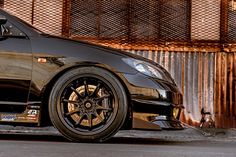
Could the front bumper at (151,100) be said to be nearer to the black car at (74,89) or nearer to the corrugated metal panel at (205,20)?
the black car at (74,89)

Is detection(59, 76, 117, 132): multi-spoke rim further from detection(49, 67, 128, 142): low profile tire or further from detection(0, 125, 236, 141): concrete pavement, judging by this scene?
detection(0, 125, 236, 141): concrete pavement

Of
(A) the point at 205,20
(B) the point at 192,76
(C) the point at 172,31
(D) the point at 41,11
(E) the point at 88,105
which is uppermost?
(D) the point at 41,11

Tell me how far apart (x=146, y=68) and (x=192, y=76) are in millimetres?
5186

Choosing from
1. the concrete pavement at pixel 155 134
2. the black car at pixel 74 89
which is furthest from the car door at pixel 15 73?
the concrete pavement at pixel 155 134

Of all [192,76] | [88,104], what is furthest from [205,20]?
[88,104]

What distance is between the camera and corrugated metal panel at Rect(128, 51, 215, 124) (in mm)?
11672

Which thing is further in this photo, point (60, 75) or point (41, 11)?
point (41, 11)

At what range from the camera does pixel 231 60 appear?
38.3 ft

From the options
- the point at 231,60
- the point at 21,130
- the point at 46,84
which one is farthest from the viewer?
the point at 231,60

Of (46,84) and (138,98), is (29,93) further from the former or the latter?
(138,98)

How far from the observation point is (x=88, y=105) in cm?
657

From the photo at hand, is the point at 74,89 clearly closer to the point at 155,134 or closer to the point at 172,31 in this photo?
the point at 155,134

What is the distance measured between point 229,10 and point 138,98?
19.9 ft

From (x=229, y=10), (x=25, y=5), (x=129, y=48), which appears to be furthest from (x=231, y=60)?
(x=25, y=5)
